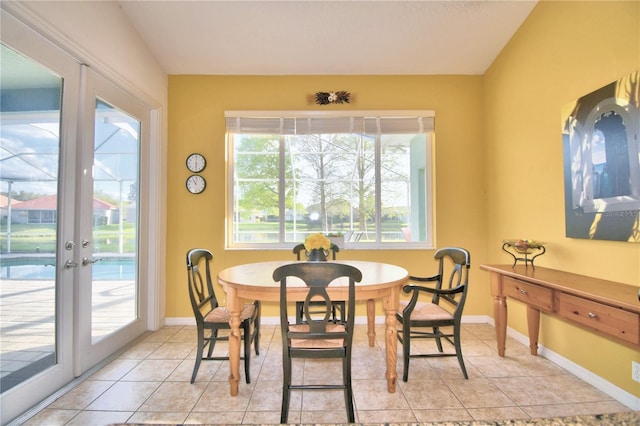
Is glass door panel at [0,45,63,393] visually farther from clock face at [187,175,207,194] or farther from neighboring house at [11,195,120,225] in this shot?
clock face at [187,175,207,194]

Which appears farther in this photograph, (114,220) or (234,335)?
(114,220)

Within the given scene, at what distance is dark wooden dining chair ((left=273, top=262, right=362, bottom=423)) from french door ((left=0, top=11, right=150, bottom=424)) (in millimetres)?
1614

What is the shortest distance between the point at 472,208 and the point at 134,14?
3.95 meters

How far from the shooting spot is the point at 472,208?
3.42 m

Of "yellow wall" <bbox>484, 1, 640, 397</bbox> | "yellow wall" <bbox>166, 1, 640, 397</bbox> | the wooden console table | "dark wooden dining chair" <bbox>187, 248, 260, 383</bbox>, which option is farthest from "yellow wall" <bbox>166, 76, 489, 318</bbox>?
"dark wooden dining chair" <bbox>187, 248, 260, 383</bbox>

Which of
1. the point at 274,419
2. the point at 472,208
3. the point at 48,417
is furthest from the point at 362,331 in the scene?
the point at 48,417

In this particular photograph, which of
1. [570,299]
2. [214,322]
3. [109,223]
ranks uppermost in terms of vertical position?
[109,223]

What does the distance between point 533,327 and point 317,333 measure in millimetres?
2014

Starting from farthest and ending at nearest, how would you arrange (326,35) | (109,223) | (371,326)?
(326,35)
(371,326)
(109,223)

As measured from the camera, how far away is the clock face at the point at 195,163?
11.0 ft

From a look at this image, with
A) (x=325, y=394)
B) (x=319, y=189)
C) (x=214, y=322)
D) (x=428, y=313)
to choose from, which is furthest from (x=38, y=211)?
(x=428, y=313)

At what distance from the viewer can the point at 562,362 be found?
7.64ft

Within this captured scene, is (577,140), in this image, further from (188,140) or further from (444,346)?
(188,140)

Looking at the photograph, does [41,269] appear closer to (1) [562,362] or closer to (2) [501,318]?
(2) [501,318]
